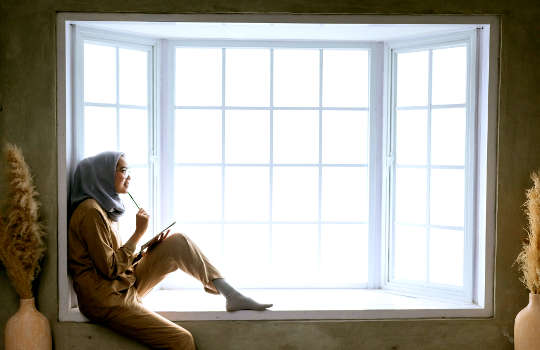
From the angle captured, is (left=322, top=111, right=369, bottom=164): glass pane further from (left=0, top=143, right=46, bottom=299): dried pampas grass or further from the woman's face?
(left=0, top=143, right=46, bottom=299): dried pampas grass

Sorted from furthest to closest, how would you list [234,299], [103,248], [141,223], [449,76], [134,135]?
[134,135] → [449,76] → [234,299] → [141,223] → [103,248]

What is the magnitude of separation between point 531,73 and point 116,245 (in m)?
2.57

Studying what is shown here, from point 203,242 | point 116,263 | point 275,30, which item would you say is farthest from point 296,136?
point 116,263

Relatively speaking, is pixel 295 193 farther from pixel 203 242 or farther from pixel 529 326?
pixel 529 326

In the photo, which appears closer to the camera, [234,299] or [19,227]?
[19,227]

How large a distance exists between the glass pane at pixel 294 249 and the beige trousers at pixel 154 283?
27.5 inches

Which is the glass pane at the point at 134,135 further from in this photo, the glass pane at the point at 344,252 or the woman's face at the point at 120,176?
the glass pane at the point at 344,252

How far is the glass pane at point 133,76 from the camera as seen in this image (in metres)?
3.86

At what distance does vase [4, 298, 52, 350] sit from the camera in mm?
3299

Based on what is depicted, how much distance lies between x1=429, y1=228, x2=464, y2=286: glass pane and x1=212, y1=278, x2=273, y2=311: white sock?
1.14 metres

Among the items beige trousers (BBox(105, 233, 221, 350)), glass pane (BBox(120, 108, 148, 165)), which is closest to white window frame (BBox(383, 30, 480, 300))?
beige trousers (BBox(105, 233, 221, 350))

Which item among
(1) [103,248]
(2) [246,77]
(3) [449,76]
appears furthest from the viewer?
(2) [246,77]

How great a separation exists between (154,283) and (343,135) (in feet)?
5.24

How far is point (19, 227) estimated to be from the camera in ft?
10.8
